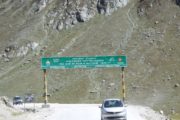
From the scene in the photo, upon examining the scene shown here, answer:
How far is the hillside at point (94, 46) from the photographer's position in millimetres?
101750

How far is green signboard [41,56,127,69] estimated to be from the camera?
7756 cm

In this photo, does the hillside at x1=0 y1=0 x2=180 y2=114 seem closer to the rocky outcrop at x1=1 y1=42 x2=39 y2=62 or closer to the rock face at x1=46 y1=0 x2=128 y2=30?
the rock face at x1=46 y1=0 x2=128 y2=30

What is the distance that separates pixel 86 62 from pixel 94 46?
36.4 metres

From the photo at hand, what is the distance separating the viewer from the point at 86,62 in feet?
259

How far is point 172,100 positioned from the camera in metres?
94.5

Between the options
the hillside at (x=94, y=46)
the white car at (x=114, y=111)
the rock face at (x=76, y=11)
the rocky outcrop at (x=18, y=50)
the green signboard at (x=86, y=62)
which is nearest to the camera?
the white car at (x=114, y=111)

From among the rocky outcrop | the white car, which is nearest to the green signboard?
the white car

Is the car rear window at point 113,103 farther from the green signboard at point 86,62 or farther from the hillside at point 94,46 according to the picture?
the hillside at point 94,46

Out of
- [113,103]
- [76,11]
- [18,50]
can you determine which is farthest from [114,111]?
[76,11]

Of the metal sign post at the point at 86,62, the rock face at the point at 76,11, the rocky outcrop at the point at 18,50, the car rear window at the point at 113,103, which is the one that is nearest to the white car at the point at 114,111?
the car rear window at the point at 113,103

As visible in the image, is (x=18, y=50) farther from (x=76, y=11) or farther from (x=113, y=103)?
(x=113, y=103)

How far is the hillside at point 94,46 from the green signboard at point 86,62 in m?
15.5

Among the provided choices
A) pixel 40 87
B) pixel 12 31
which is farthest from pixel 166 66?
pixel 12 31

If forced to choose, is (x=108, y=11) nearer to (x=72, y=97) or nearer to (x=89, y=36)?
(x=89, y=36)
